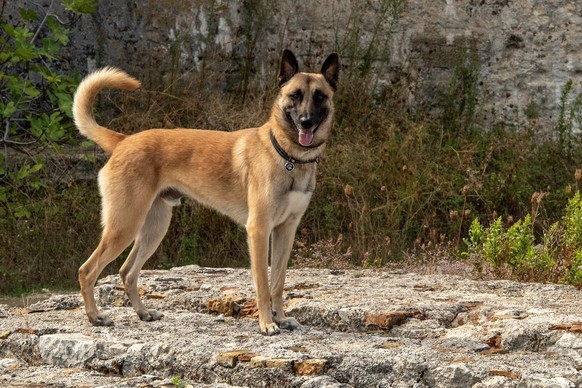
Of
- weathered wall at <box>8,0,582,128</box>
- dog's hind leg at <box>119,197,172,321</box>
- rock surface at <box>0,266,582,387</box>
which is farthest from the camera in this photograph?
weathered wall at <box>8,0,582,128</box>

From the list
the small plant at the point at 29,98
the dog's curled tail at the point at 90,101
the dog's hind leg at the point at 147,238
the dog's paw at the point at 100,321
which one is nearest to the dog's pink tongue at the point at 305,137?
the dog's hind leg at the point at 147,238

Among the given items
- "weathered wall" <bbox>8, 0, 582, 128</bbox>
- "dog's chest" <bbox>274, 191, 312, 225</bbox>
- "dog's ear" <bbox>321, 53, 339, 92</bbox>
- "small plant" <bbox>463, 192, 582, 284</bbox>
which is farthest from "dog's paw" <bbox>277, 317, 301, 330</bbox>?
"weathered wall" <bbox>8, 0, 582, 128</bbox>

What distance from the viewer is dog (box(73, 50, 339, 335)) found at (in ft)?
18.8

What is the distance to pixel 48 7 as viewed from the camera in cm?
1059

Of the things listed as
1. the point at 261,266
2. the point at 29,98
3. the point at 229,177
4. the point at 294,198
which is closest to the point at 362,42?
the point at 29,98

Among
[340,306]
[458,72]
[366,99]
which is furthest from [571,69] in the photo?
[340,306]

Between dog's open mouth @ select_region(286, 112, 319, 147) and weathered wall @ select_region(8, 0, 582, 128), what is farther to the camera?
weathered wall @ select_region(8, 0, 582, 128)

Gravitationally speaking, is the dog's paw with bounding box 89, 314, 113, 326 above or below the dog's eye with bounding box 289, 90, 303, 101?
below

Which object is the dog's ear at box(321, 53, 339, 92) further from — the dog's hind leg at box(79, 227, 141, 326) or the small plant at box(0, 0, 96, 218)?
the small plant at box(0, 0, 96, 218)

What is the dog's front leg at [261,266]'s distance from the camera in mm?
5586

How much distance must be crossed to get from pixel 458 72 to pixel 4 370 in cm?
713

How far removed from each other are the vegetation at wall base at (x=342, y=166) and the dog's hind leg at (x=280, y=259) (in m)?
2.33

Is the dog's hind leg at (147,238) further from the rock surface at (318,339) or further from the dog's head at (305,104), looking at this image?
the dog's head at (305,104)

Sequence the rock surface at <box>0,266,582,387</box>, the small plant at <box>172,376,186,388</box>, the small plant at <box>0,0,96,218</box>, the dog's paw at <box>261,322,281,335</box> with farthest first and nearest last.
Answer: the small plant at <box>0,0,96,218</box> → the dog's paw at <box>261,322,281,335</box> → the rock surface at <box>0,266,582,387</box> → the small plant at <box>172,376,186,388</box>
